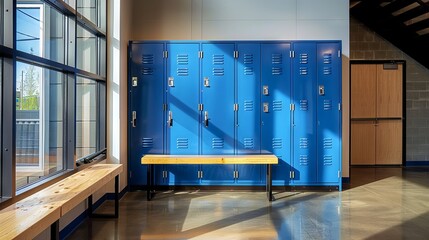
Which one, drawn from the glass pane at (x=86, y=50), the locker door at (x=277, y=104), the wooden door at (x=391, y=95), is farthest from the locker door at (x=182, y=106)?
the wooden door at (x=391, y=95)

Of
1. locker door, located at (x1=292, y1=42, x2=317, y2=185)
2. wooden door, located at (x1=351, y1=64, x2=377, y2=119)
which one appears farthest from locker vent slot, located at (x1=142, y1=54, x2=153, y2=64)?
wooden door, located at (x1=351, y1=64, x2=377, y2=119)

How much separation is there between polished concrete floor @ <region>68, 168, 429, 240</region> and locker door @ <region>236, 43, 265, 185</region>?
13.4 inches

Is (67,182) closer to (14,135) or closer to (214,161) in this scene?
(14,135)

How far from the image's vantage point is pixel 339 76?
5.55 m

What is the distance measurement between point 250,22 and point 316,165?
239 cm

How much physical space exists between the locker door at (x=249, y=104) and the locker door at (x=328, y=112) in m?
0.87

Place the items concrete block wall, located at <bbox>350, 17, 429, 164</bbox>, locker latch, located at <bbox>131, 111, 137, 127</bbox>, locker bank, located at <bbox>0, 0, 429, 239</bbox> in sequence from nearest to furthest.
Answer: locker bank, located at <bbox>0, 0, 429, 239</bbox> < locker latch, located at <bbox>131, 111, 137, 127</bbox> < concrete block wall, located at <bbox>350, 17, 429, 164</bbox>

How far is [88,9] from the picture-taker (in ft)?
15.2

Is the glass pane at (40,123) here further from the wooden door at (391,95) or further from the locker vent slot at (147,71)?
the wooden door at (391,95)

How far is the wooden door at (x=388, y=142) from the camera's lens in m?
8.05

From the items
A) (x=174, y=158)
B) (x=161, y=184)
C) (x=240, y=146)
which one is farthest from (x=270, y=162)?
(x=161, y=184)

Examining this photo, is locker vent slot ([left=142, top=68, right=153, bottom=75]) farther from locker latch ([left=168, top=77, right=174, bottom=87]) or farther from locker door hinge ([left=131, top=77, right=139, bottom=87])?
→ locker latch ([left=168, top=77, right=174, bottom=87])

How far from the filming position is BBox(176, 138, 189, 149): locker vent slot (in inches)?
218

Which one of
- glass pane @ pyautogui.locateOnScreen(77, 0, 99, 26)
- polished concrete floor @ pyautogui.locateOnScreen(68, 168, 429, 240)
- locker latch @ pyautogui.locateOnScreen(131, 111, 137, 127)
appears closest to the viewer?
polished concrete floor @ pyautogui.locateOnScreen(68, 168, 429, 240)
